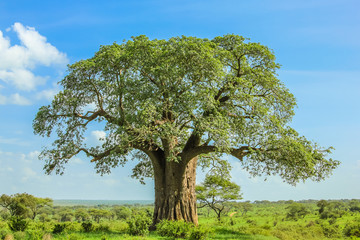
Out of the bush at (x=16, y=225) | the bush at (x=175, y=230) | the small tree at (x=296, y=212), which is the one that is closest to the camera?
the bush at (x=175, y=230)

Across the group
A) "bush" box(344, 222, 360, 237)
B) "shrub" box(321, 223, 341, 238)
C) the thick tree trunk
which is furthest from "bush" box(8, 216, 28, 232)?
"bush" box(344, 222, 360, 237)

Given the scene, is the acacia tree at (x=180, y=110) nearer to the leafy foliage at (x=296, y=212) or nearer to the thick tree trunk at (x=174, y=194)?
the thick tree trunk at (x=174, y=194)

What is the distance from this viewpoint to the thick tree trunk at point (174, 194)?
17.0 meters

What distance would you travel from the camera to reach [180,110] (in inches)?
584

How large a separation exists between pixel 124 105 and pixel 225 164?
7.11m

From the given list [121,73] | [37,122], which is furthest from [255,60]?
[37,122]

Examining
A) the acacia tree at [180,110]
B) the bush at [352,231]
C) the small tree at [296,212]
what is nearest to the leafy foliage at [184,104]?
the acacia tree at [180,110]

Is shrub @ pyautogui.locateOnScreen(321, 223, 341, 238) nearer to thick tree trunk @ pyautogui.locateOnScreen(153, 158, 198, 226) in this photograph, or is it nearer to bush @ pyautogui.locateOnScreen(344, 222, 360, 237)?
bush @ pyautogui.locateOnScreen(344, 222, 360, 237)

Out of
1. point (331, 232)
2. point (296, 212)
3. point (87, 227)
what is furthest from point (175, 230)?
point (296, 212)

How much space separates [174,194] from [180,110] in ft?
16.5

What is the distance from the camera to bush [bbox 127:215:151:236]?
13455mm

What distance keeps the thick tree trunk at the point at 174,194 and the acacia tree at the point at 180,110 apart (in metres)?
0.05

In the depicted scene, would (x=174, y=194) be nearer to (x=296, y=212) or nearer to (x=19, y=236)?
(x=19, y=236)

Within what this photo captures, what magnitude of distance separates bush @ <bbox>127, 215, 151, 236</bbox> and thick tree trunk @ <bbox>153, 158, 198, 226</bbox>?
127 inches
